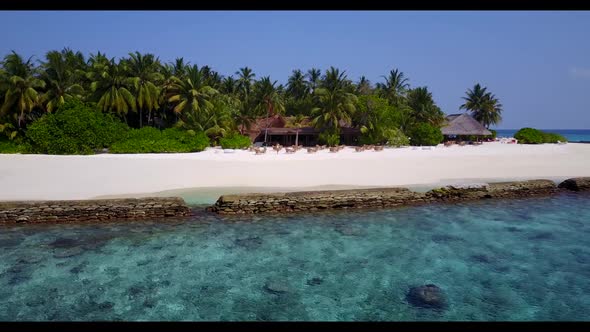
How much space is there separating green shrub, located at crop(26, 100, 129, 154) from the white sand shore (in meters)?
5.54

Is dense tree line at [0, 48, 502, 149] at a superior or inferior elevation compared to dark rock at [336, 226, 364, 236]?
superior

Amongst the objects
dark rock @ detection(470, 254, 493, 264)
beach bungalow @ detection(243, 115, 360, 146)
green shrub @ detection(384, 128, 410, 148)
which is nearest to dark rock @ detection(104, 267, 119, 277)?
dark rock @ detection(470, 254, 493, 264)

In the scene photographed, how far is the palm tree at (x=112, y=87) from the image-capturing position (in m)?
38.9

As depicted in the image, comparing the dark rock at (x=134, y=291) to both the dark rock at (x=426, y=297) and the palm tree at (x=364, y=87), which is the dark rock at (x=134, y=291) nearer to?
the dark rock at (x=426, y=297)

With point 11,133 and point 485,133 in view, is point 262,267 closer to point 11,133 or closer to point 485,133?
point 11,133

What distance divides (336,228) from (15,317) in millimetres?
9122

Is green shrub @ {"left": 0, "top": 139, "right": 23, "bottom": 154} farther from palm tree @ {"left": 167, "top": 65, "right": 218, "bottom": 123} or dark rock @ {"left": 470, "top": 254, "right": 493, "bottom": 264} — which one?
dark rock @ {"left": 470, "top": 254, "right": 493, "bottom": 264}

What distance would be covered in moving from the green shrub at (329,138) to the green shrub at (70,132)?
23.9m

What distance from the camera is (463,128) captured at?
5584 centimetres

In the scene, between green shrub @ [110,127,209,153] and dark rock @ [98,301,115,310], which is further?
green shrub @ [110,127,209,153]

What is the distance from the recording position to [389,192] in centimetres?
1656

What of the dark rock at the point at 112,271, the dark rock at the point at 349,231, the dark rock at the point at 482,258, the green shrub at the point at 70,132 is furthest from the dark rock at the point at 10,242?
the green shrub at the point at 70,132

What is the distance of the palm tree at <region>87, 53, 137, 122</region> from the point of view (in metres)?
38.9

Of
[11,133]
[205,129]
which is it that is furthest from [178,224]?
[11,133]
